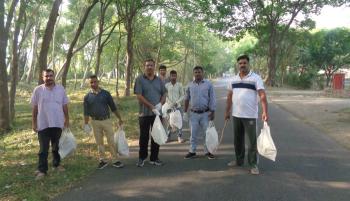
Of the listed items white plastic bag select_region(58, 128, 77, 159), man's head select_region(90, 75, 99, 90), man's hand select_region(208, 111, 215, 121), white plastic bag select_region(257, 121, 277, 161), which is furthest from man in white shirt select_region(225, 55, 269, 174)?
white plastic bag select_region(58, 128, 77, 159)

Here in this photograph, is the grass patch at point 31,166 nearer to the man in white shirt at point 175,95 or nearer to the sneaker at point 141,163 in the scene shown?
the sneaker at point 141,163

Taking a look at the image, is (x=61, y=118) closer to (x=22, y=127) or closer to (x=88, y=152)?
(x=88, y=152)

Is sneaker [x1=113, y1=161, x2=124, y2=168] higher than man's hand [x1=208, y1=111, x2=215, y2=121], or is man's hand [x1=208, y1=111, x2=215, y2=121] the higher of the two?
man's hand [x1=208, y1=111, x2=215, y2=121]

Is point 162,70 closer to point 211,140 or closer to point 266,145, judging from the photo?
point 211,140

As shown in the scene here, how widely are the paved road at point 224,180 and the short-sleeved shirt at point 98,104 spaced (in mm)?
1026

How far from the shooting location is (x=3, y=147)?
11922 mm

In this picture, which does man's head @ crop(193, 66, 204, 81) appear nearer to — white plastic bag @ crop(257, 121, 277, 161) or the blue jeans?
the blue jeans

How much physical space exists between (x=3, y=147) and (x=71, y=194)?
6.21 metres

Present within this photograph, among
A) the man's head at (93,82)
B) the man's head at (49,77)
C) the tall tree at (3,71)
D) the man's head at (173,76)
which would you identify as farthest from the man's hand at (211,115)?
the tall tree at (3,71)

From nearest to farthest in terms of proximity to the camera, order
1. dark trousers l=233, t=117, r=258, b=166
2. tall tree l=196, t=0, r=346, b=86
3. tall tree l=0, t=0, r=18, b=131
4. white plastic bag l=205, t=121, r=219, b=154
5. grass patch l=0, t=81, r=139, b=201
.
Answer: grass patch l=0, t=81, r=139, b=201
dark trousers l=233, t=117, r=258, b=166
white plastic bag l=205, t=121, r=219, b=154
tall tree l=0, t=0, r=18, b=131
tall tree l=196, t=0, r=346, b=86

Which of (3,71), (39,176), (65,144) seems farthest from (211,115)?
(3,71)

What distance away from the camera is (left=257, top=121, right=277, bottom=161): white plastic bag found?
7.18 metres

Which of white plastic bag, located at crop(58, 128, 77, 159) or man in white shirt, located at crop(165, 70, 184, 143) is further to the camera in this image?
man in white shirt, located at crop(165, 70, 184, 143)

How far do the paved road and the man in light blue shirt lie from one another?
561 millimetres
